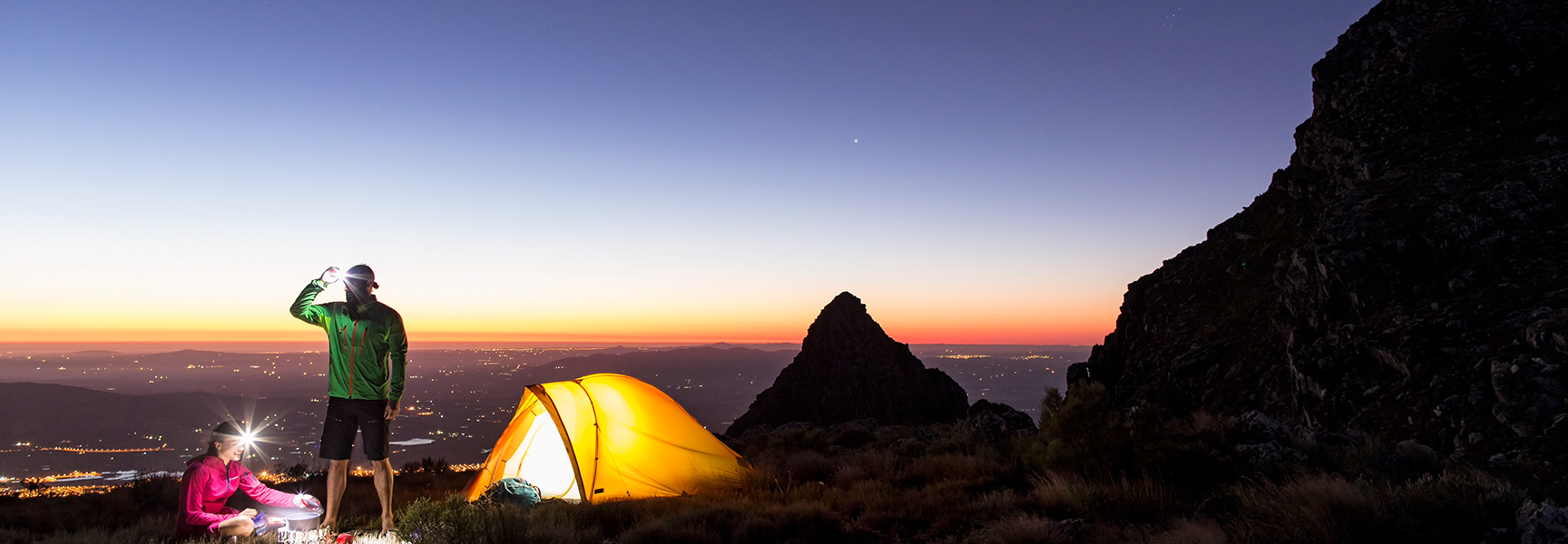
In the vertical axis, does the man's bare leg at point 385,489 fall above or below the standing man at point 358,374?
below

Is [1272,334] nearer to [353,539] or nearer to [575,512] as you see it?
[575,512]

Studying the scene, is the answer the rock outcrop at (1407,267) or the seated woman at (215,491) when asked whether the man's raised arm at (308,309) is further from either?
the rock outcrop at (1407,267)

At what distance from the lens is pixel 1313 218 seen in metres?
23.9

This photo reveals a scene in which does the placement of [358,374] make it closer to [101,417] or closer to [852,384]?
[852,384]

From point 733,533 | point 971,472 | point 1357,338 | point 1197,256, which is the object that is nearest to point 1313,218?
point 1197,256

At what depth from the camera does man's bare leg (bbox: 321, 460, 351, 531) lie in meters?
6.75

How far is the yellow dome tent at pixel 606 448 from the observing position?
32.3 feet

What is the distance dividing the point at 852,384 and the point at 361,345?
32.8 metres

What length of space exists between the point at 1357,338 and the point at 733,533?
1648 cm

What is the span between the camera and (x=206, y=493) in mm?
6223

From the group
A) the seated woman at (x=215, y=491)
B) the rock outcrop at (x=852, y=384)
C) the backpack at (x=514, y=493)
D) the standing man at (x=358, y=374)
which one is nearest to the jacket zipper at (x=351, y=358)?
the standing man at (x=358, y=374)

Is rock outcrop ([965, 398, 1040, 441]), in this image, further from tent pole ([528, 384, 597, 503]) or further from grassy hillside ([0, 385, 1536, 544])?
tent pole ([528, 384, 597, 503])

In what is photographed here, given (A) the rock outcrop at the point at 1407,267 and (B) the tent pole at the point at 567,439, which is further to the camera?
(A) the rock outcrop at the point at 1407,267

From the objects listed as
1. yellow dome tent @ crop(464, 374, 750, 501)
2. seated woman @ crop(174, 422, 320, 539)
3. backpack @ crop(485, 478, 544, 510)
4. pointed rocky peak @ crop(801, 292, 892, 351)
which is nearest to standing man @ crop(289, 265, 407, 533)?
seated woman @ crop(174, 422, 320, 539)
